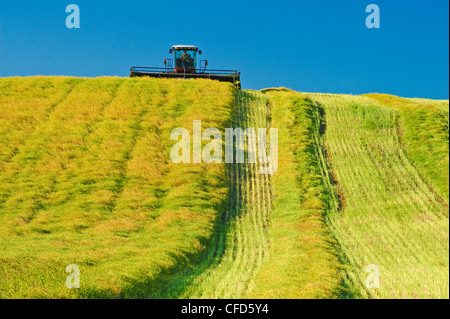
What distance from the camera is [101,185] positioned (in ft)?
73.9

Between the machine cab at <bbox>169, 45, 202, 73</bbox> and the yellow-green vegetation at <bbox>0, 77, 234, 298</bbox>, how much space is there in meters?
3.88

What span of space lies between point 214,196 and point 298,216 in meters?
4.37

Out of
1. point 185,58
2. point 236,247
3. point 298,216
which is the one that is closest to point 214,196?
point 298,216

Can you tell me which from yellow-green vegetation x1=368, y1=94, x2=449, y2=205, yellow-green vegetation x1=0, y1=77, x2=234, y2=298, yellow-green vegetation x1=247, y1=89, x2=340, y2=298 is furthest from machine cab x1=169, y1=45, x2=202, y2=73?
yellow-green vegetation x1=368, y1=94, x2=449, y2=205

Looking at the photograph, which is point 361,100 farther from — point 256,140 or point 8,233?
point 8,233

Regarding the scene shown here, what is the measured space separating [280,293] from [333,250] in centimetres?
484

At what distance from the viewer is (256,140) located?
28.9 meters

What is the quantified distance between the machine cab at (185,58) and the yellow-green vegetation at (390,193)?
11.2 meters

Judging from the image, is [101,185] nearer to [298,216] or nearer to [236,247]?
[236,247]

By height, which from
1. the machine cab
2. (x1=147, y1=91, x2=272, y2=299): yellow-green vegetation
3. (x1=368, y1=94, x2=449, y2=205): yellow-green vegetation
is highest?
the machine cab

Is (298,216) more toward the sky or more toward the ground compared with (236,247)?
more toward the sky

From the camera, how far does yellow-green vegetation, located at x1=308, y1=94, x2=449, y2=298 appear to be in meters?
14.1

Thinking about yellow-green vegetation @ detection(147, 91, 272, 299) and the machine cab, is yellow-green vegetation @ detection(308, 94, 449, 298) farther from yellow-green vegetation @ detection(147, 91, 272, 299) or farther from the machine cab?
the machine cab

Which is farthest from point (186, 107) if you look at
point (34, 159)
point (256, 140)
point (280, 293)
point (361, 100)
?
point (280, 293)
